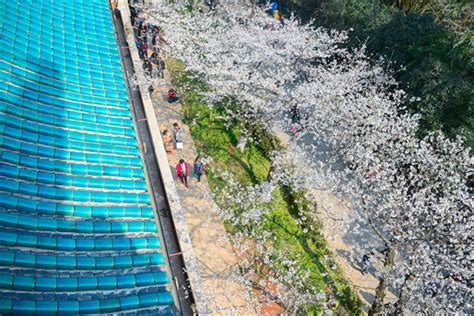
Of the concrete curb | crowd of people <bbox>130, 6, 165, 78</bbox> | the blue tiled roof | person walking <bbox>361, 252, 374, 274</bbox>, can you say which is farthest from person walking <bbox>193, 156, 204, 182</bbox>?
person walking <bbox>361, 252, 374, 274</bbox>

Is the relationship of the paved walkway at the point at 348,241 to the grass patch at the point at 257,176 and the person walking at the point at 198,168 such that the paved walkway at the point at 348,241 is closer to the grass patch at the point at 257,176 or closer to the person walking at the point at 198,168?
the grass patch at the point at 257,176

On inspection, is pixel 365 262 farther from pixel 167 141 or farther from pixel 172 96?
pixel 172 96

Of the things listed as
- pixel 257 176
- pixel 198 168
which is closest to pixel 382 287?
pixel 257 176

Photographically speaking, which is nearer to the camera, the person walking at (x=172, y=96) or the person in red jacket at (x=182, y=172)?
the person in red jacket at (x=182, y=172)

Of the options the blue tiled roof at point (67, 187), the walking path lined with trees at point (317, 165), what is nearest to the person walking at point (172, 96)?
the walking path lined with trees at point (317, 165)

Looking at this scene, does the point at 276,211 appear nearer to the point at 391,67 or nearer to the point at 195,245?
the point at 195,245

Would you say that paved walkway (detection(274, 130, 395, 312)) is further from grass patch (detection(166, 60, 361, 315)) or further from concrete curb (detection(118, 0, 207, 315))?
concrete curb (detection(118, 0, 207, 315))

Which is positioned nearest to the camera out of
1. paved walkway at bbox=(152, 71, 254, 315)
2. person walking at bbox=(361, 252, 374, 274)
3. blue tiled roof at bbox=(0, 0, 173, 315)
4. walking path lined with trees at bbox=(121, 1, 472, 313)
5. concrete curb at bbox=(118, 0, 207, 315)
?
blue tiled roof at bbox=(0, 0, 173, 315)
